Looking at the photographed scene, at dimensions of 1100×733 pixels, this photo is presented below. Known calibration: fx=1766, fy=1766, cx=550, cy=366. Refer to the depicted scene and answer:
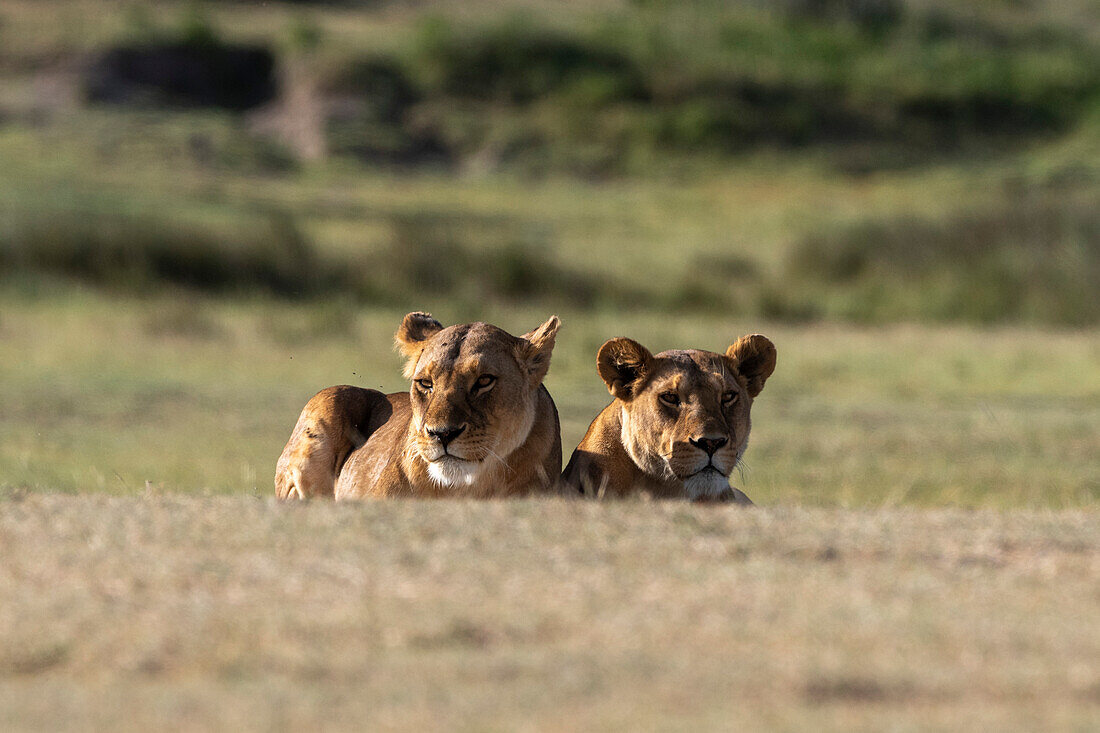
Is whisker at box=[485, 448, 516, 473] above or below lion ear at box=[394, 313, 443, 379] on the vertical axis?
below

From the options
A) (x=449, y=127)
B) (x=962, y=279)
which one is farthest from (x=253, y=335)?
(x=449, y=127)

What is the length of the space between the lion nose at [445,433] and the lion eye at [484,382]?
0.23 meters

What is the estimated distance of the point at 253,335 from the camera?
21.4m

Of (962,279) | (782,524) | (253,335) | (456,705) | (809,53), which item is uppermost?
(809,53)

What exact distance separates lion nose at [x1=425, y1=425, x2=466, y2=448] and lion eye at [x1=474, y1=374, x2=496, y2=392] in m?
0.23

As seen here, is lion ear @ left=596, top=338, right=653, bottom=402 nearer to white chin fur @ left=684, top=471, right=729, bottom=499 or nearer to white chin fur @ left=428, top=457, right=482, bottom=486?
white chin fur @ left=684, top=471, right=729, bottom=499

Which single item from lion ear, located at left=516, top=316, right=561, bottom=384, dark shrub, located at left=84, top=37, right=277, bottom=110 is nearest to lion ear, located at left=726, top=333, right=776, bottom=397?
lion ear, located at left=516, top=316, right=561, bottom=384

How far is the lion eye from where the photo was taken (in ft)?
21.3

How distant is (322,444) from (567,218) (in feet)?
106

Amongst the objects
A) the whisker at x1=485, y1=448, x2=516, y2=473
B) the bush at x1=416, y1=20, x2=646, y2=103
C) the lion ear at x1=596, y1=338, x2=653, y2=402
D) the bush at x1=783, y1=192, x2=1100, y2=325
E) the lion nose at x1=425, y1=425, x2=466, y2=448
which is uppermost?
the bush at x1=416, y1=20, x2=646, y2=103

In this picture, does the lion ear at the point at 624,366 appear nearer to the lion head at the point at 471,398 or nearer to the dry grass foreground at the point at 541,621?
the lion head at the point at 471,398

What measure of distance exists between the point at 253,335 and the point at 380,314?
11.1 feet

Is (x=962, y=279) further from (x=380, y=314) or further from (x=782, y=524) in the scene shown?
(x=782, y=524)

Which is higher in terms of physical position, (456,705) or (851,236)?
(851,236)
